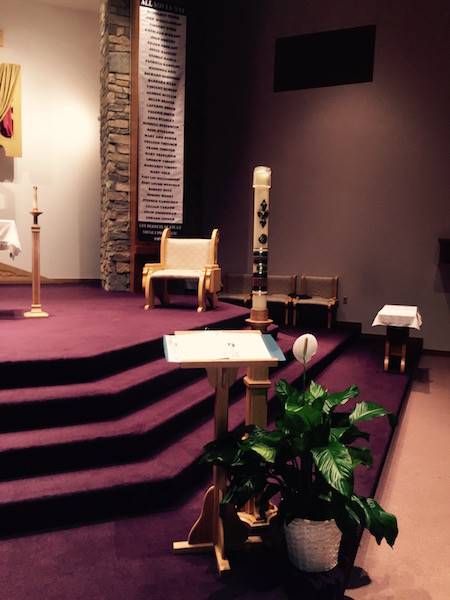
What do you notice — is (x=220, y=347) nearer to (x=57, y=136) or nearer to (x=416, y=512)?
(x=416, y=512)

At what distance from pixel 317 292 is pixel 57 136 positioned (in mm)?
4140

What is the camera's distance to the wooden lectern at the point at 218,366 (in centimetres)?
213

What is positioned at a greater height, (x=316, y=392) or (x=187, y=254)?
(x=187, y=254)

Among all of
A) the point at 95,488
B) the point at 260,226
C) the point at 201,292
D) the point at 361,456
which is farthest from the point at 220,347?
the point at 201,292

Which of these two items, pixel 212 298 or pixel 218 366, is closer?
pixel 218 366

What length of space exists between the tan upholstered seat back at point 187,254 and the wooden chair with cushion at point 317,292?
155 centimetres

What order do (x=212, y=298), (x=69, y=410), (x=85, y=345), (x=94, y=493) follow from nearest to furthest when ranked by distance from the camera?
(x=94, y=493) → (x=69, y=410) → (x=85, y=345) → (x=212, y=298)

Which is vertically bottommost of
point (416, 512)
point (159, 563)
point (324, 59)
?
point (416, 512)

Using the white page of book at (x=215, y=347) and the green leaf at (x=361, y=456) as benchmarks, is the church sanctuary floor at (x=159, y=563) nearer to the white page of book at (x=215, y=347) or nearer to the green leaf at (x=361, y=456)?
the green leaf at (x=361, y=456)

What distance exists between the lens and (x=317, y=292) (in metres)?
7.22

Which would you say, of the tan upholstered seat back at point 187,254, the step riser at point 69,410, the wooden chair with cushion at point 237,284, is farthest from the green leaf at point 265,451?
the wooden chair with cushion at point 237,284

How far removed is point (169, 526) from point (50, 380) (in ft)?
3.65

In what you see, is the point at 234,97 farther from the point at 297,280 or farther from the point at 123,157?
the point at 297,280

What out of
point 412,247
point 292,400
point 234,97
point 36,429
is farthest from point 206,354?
point 234,97
